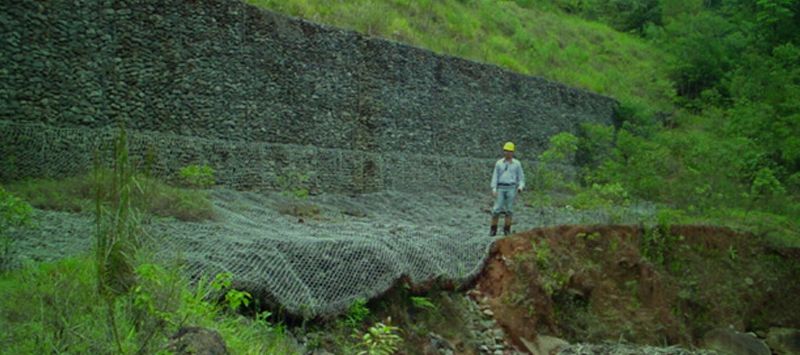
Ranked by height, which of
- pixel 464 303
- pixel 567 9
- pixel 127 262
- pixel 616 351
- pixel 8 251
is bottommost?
pixel 616 351

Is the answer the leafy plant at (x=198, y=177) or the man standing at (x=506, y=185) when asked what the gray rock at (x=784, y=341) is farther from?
the leafy plant at (x=198, y=177)

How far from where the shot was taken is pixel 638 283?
11.2 meters

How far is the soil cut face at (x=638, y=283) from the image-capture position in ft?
31.2

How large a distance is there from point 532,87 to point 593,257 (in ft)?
42.3

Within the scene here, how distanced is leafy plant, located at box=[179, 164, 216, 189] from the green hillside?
17.9ft

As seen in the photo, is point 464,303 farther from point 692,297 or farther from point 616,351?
point 692,297

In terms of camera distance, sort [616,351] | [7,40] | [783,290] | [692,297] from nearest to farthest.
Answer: [616,351] → [7,40] → [692,297] → [783,290]

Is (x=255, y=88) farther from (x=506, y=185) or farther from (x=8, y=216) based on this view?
(x=8, y=216)

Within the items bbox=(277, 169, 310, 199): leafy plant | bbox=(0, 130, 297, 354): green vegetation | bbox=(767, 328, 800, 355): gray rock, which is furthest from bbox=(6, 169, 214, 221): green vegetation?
bbox=(767, 328, 800, 355): gray rock

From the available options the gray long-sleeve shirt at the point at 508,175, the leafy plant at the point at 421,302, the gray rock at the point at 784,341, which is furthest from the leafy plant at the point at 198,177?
the gray rock at the point at 784,341

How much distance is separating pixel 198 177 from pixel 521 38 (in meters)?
19.2

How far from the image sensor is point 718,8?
1540 inches

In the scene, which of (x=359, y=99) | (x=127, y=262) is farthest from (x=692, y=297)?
(x=127, y=262)

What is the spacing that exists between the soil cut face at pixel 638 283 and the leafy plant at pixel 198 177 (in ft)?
16.0
